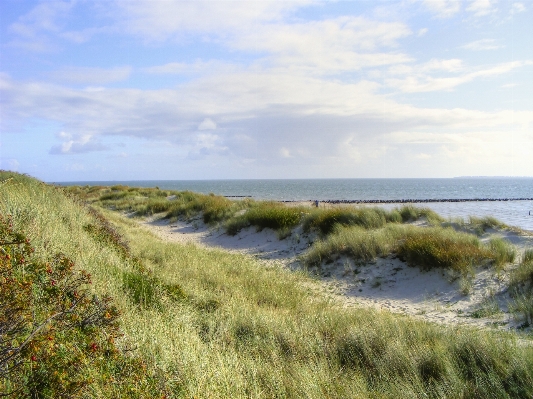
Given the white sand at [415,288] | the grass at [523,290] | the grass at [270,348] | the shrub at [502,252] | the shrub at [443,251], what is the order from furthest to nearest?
the shrub at [443,251] → the shrub at [502,252] → the white sand at [415,288] → the grass at [523,290] → the grass at [270,348]

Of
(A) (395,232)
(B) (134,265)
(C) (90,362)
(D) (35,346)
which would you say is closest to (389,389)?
(C) (90,362)

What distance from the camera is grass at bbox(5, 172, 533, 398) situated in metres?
3.75

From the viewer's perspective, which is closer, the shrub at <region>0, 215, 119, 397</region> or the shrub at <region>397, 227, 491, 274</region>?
the shrub at <region>0, 215, 119, 397</region>

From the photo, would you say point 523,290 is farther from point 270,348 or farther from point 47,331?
point 47,331

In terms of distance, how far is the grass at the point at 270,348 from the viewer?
3.75m

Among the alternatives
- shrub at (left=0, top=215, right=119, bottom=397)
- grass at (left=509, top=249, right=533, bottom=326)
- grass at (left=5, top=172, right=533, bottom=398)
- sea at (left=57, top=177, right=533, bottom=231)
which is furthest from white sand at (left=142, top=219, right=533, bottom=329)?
sea at (left=57, top=177, right=533, bottom=231)

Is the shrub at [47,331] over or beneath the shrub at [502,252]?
over

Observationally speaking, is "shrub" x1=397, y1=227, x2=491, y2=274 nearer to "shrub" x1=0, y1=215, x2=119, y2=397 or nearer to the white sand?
the white sand

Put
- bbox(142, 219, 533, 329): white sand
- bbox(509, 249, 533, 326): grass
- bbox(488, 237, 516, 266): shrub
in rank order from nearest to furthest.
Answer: bbox(509, 249, 533, 326): grass
bbox(142, 219, 533, 329): white sand
bbox(488, 237, 516, 266): shrub

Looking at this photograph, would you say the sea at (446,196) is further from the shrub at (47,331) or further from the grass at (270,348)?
the shrub at (47,331)

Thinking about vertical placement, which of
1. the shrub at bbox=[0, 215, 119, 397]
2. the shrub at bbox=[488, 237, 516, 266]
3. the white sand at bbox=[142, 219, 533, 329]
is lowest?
the white sand at bbox=[142, 219, 533, 329]

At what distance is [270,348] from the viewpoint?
15.9 feet

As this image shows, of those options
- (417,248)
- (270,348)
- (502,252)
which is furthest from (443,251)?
(270,348)

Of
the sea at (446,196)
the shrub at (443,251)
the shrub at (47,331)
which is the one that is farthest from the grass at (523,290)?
the sea at (446,196)
